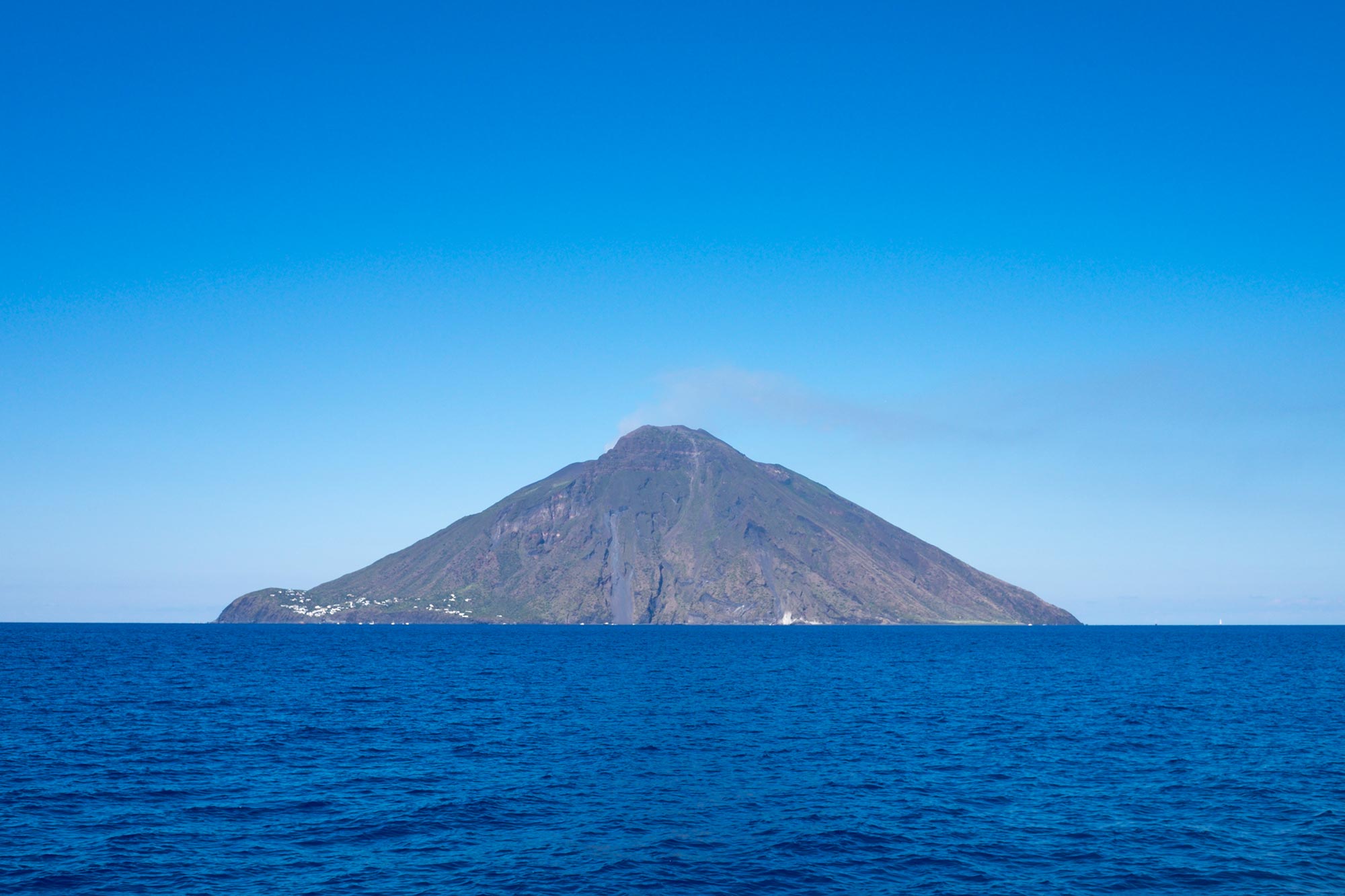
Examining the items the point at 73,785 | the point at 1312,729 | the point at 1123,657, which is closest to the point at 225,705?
the point at 73,785

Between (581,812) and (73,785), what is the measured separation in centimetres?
2762

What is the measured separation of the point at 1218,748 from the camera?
6550 centimetres

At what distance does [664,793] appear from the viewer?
49.7m

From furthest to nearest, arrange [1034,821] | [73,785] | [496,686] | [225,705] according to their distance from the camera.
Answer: [496,686] < [225,705] < [73,785] < [1034,821]

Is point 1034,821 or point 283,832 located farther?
point 1034,821

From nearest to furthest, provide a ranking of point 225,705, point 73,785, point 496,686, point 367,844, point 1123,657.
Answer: point 367,844
point 73,785
point 225,705
point 496,686
point 1123,657

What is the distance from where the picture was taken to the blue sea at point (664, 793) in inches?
1430

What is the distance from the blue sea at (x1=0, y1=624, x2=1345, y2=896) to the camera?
119 ft

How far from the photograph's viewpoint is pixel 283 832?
41.5 m

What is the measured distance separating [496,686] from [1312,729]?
81.4 metres

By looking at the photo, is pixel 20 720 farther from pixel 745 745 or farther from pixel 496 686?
pixel 745 745

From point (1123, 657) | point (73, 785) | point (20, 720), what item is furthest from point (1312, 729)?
point (1123, 657)

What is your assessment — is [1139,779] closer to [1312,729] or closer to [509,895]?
[1312,729]

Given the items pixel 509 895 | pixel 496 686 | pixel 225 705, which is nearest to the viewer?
pixel 509 895
